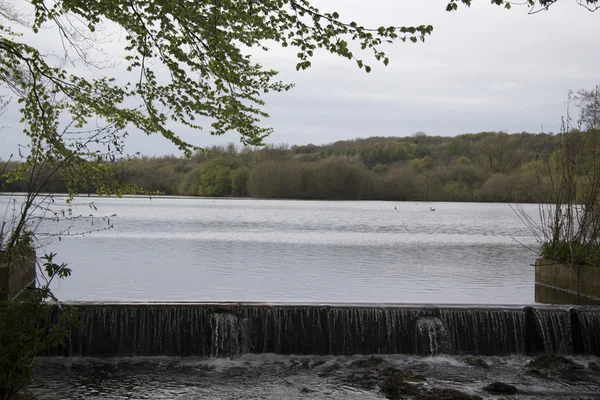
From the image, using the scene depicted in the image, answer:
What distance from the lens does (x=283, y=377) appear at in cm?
733

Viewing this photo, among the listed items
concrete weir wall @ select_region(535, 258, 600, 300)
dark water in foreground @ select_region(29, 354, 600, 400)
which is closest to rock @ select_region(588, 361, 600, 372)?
dark water in foreground @ select_region(29, 354, 600, 400)

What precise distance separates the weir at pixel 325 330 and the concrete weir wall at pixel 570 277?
1664mm

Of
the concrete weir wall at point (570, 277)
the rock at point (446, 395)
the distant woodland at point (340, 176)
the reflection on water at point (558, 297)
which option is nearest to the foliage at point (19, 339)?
the rock at point (446, 395)

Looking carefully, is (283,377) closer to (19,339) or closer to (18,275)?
(19,339)

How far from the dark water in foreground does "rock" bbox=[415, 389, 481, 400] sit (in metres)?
0.15

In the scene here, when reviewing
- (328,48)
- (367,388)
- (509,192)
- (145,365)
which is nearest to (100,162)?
(145,365)

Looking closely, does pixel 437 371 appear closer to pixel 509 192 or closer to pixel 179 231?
pixel 179 231

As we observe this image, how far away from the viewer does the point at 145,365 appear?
7.73 metres

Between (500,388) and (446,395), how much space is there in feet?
2.40

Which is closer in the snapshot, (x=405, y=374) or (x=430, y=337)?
(x=405, y=374)

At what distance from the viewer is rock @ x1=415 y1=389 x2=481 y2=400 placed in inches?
256

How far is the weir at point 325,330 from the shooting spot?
26.9ft

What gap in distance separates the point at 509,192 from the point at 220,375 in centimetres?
5733

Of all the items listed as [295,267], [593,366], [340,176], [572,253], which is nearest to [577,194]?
[572,253]
